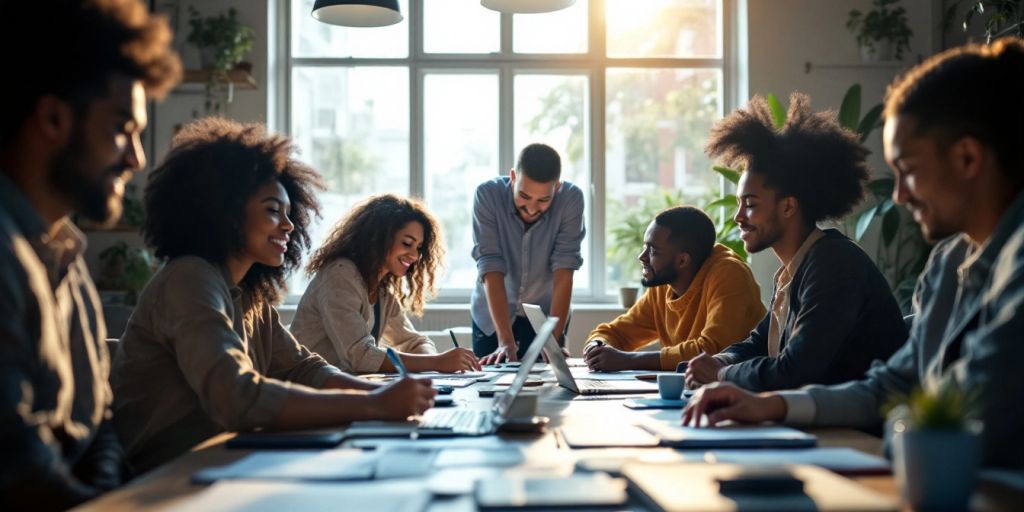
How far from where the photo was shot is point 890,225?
5.37 m

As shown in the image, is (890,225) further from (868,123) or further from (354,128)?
(354,128)

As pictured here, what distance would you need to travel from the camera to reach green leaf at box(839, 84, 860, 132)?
5.36 m

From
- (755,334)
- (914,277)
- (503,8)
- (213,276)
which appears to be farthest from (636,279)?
(213,276)

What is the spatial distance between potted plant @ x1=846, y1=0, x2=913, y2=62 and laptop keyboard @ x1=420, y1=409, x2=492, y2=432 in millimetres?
4507

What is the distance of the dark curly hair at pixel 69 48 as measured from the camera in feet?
4.25

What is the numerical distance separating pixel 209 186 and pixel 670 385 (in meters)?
1.04

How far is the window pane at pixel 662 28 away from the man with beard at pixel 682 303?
8.85ft

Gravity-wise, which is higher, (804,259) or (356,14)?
(356,14)

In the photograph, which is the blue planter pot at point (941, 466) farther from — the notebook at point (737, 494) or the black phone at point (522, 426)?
the black phone at point (522, 426)

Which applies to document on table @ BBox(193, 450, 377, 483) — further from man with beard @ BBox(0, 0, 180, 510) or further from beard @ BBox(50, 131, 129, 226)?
beard @ BBox(50, 131, 129, 226)

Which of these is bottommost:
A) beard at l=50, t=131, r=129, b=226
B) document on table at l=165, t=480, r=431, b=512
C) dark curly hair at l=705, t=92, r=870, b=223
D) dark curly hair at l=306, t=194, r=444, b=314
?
document on table at l=165, t=480, r=431, b=512

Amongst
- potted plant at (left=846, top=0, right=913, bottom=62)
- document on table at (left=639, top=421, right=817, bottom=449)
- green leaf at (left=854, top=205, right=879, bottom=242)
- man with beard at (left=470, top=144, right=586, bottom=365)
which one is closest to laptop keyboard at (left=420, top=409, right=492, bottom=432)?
document on table at (left=639, top=421, right=817, bottom=449)

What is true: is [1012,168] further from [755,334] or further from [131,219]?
[131,219]

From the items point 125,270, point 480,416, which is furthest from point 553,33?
point 480,416
